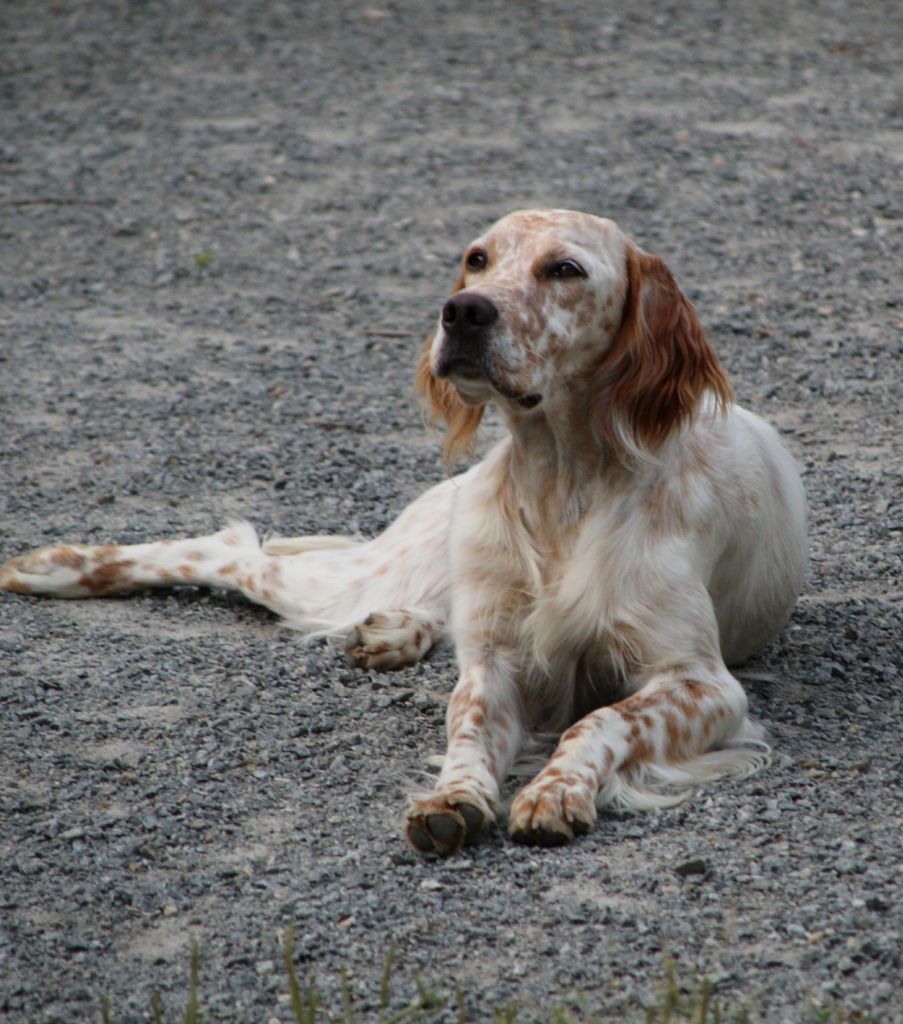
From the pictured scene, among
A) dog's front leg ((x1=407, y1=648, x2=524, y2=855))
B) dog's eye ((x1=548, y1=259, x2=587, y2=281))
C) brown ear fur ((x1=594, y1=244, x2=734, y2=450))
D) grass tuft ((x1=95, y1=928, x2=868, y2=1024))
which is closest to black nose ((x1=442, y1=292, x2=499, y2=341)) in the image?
dog's eye ((x1=548, y1=259, x2=587, y2=281))

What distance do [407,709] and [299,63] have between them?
6.77 metres

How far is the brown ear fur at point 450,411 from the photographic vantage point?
3.73 meters

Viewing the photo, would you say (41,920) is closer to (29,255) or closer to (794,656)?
(794,656)

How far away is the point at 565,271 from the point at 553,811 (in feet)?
3.81

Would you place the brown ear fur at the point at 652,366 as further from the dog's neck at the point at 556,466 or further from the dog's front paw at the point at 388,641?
the dog's front paw at the point at 388,641

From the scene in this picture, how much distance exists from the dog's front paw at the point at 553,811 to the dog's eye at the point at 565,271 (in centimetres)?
106

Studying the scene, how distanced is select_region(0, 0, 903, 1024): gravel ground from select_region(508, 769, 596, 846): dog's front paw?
1.6 inches

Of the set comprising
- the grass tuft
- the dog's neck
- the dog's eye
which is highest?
the dog's eye

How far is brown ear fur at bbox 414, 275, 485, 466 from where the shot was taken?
147 inches

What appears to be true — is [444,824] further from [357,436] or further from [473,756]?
[357,436]

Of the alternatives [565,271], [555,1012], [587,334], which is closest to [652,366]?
[587,334]

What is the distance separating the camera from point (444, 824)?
2986 millimetres

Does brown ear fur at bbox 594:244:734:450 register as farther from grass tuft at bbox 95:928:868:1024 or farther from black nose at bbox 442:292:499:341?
grass tuft at bbox 95:928:868:1024

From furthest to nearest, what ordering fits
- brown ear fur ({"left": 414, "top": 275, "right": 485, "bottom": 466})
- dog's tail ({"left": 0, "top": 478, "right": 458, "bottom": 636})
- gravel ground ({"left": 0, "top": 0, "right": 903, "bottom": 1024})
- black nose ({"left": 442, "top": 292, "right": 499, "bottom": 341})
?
dog's tail ({"left": 0, "top": 478, "right": 458, "bottom": 636})
brown ear fur ({"left": 414, "top": 275, "right": 485, "bottom": 466})
black nose ({"left": 442, "top": 292, "right": 499, "bottom": 341})
gravel ground ({"left": 0, "top": 0, "right": 903, "bottom": 1024})
